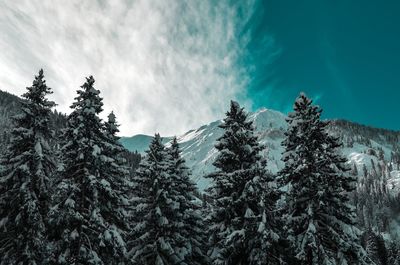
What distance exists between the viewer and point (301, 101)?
20.0m

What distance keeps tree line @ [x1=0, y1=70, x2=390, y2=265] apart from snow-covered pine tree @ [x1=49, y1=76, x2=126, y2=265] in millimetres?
60

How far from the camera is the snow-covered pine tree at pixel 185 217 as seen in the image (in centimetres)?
2241

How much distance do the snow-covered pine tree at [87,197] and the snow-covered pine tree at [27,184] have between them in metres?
1.01

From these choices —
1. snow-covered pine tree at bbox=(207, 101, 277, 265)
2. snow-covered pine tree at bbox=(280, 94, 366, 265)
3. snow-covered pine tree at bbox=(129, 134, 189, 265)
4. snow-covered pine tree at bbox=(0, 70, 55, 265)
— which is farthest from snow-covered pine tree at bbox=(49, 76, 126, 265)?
snow-covered pine tree at bbox=(280, 94, 366, 265)

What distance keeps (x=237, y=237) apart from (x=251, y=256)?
48.1 inches

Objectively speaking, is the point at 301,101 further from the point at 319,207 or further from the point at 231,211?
the point at 231,211

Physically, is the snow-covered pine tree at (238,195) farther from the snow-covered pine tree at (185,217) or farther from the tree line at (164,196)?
the snow-covered pine tree at (185,217)

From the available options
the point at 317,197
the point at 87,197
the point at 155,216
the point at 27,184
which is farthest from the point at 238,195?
the point at 27,184

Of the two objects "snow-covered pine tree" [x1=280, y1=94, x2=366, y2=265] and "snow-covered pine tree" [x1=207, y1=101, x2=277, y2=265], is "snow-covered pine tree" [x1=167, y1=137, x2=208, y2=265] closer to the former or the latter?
"snow-covered pine tree" [x1=207, y1=101, x2=277, y2=265]

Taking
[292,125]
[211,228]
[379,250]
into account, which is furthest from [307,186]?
[379,250]

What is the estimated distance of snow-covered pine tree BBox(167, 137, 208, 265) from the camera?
73.5 feet

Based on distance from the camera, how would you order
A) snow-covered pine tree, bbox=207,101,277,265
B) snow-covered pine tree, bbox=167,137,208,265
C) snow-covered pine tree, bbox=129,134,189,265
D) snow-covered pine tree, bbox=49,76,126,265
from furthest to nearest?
1. snow-covered pine tree, bbox=167,137,208,265
2. snow-covered pine tree, bbox=129,134,189,265
3. snow-covered pine tree, bbox=207,101,277,265
4. snow-covered pine tree, bbox=49,76,126,265

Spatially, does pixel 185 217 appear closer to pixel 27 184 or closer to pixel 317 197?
pixel 317 197

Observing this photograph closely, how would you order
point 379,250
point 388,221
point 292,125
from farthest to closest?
1. point 388,221
2. point 379,250
3. point 292,125
